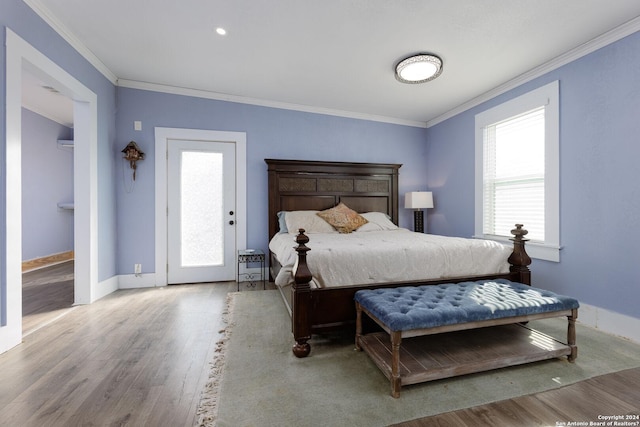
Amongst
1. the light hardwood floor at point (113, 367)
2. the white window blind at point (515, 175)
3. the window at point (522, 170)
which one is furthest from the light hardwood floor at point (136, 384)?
the white window blind at point (515, 175)

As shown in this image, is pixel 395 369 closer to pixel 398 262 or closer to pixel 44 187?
pixel 398 262

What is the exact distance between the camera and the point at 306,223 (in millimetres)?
3754

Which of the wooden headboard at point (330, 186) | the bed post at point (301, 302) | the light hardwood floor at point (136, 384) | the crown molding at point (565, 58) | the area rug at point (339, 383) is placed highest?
the crown molding at point (565, 58)

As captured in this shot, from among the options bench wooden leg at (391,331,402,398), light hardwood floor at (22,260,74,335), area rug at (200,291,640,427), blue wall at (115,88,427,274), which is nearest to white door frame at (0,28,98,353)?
light hardwood floor at (22,260,74,335)

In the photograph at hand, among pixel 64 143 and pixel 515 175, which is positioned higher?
pixel 64 143

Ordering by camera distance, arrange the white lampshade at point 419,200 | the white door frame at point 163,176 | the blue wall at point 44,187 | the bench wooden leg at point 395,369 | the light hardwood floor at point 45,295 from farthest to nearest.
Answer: the blue wall at point 44,187 → the white lampshade at point 419,200 → the white door frame at point 163,176 → the light hardwood floor at point 45,295 → the bench wooden leg at point 395,369

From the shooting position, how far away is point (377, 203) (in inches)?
179

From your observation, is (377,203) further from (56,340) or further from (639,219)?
(56,340)

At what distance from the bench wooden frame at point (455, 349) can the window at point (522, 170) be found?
1.29 metres

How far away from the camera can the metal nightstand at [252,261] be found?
12.1 feet

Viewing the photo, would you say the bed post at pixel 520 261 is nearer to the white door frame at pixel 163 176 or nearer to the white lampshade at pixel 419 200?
the white lampshade at pixel 419 200

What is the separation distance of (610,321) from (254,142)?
4.34 m

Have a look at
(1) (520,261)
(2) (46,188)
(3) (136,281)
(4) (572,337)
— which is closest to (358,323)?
(4) (572,337)

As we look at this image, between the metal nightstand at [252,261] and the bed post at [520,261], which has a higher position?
the bed post at [520,261]
